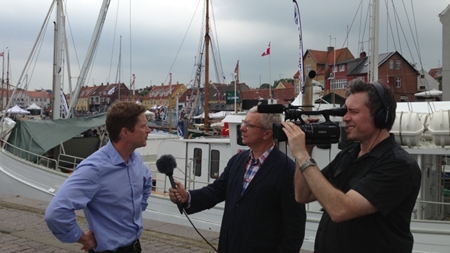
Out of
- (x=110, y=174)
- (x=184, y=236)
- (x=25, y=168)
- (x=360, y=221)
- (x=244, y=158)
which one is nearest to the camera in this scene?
(x=360, y=221)

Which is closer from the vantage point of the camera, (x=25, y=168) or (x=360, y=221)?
(x=360, y=221)

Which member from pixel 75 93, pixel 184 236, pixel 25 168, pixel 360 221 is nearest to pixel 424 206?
pixel 184 236

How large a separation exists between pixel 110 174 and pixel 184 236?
154 inches

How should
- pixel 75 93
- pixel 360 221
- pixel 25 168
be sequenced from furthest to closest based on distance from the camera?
pixel 75 93, pixel 25 168, pixel 360 221

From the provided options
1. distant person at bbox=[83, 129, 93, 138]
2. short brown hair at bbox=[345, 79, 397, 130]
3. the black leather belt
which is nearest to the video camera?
short brown hair at bbox=[345, 79, 397, 130]

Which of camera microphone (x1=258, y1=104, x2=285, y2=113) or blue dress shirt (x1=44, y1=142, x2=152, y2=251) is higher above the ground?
camera microphone (x1=258, y1=104, x2=285, y2=113)

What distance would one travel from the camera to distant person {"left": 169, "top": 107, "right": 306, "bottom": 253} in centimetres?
303

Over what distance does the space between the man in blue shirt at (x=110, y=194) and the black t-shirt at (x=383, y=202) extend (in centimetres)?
137

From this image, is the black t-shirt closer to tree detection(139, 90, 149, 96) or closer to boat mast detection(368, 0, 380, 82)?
boat mast detection(368, 0, 380, 82)

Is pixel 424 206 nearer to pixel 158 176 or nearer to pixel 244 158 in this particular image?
pixel 244 158

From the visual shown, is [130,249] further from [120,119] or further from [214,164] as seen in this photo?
[214,164]

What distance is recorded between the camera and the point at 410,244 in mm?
2287

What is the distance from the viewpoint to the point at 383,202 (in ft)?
7.06

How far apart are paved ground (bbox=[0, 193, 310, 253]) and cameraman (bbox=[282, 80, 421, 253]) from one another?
11.8 feet
